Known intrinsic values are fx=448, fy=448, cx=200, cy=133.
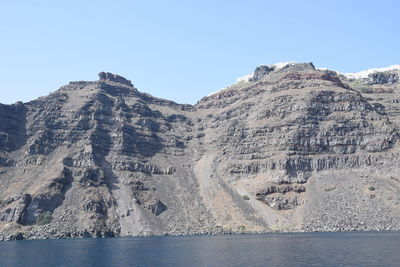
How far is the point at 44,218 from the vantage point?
640ft

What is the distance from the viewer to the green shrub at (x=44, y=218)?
637 ft

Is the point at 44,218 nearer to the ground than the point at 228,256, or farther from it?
farther from it

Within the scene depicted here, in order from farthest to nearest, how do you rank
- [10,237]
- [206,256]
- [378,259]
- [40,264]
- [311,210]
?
[311,210] < [10,237] < [206,256] < [40,264] < [378,259]

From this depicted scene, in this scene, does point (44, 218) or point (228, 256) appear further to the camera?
point (44, 218)

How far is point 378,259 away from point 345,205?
362 ft

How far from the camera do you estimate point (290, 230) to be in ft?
627

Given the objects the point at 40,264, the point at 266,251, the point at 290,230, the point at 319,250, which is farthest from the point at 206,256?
the point at 290,230

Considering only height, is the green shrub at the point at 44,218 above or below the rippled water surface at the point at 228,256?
above

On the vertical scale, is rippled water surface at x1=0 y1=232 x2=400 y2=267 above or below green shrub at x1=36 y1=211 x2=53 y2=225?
below

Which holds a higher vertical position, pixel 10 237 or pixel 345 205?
pixel 345 205

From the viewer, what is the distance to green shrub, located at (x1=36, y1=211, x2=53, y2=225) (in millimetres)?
194087

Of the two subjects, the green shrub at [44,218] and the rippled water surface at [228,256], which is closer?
the rippled water surface at [228,256]

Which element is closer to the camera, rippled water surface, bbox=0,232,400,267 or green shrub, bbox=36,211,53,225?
rippled water surface, bbox=0,232,400,267

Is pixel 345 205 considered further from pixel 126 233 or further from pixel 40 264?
pixel 40 264
